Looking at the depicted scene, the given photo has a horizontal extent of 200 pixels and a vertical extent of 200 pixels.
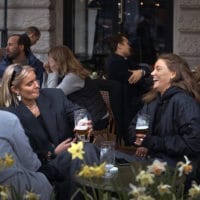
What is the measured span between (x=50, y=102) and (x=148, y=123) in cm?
84

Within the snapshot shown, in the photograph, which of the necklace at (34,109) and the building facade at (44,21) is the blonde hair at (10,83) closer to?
the necklace at (34,109)

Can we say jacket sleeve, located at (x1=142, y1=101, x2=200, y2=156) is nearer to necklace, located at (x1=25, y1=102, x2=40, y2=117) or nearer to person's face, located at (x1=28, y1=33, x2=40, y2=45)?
necklace, located at (x1=25, y1=102, x2=40, y2=117)

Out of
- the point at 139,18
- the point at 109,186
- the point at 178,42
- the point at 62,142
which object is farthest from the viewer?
the point at 139,18

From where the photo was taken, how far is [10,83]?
202 inches

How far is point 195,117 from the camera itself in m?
4.93

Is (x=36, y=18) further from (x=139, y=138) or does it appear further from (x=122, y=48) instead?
(x=139, y=138)

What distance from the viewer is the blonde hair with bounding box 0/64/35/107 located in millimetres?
5117

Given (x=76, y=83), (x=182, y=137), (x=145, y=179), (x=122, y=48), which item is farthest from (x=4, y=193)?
(x=122, y=48)

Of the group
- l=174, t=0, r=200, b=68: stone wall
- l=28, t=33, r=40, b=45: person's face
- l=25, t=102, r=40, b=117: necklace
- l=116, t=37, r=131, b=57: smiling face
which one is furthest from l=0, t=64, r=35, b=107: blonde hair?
l=174, t=0, r=200, b=68: stone wall

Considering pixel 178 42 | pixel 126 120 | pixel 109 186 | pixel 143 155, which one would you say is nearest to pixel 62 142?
pixel 143 155

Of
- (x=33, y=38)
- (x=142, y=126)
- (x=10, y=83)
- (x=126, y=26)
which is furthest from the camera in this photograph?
(x=126, y=26)

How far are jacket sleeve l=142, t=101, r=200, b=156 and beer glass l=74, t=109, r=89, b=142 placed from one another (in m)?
0.41

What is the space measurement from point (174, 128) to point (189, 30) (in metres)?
4.65

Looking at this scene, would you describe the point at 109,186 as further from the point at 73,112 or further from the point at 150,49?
the point at 150,49
